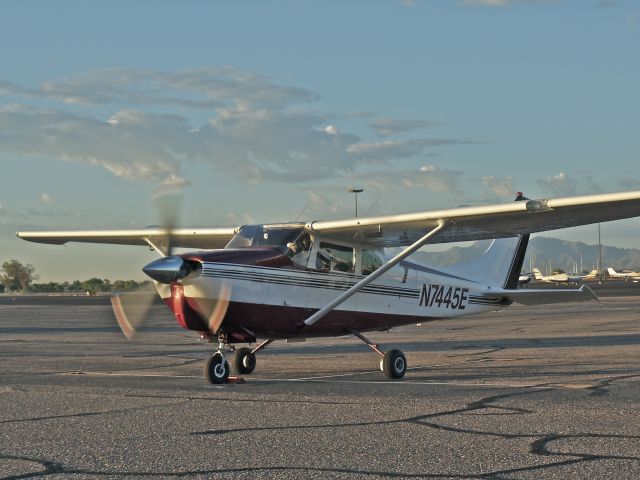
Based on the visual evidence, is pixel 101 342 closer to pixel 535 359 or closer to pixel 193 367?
pixel 193 367

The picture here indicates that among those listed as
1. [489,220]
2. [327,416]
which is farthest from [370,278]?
[327,416]

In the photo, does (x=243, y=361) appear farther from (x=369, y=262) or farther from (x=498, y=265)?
(x=498, y=265)

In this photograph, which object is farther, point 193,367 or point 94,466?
point 193,367

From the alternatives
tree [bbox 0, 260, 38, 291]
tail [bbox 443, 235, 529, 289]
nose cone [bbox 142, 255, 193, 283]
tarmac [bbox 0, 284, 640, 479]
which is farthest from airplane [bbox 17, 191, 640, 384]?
tree [bbox 0, 260, 38, 291]

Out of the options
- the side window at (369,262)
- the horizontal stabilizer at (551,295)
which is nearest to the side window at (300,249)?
the side window at (369,262)

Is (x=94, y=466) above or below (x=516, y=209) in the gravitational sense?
below

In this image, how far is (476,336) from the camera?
890 inches

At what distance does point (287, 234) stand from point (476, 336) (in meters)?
9.99

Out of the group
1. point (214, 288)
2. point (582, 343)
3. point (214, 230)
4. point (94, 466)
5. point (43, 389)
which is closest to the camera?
point (94, 466)

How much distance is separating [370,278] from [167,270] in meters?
3.57

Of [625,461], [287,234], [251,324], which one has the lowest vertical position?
[625,461]

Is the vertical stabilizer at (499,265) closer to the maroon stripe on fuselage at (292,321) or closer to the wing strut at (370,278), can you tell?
the maroon stripe on fuselage at (292,321)

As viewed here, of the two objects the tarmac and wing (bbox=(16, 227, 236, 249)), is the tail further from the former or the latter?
wing (bbox=(16, 227, 236, 249))

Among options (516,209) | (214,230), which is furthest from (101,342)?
(516,209)
